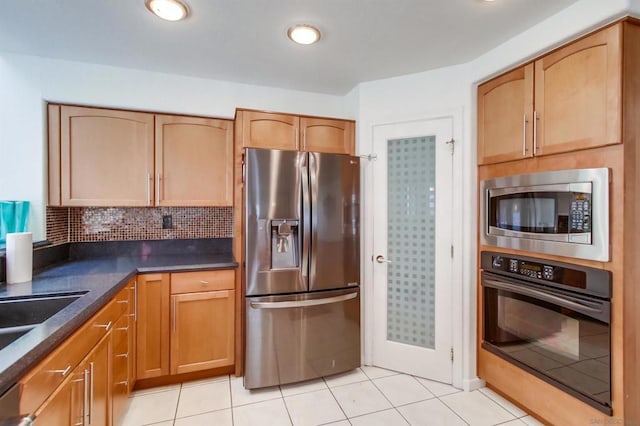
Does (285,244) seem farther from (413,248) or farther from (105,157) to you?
(105,157)

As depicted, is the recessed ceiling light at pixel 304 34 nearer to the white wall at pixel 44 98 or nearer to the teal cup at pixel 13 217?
the white wall at pixel 44 98

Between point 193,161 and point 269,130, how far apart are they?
27.2 inches

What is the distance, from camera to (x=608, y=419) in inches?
57.8

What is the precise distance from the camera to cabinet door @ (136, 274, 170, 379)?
210 cm

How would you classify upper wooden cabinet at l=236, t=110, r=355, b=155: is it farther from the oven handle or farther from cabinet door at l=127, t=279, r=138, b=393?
the oven handle

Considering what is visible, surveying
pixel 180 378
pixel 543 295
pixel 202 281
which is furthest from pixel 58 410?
pixel 543 295

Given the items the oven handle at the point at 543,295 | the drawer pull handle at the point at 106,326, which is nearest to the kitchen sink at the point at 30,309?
the drawer pull handle at the point at 106,326

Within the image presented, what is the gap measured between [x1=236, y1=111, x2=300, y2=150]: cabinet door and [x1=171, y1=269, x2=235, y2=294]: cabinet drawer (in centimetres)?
98

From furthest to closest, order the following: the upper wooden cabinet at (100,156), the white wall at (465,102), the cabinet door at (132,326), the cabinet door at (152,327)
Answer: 1. the upper wooden cabinet at (100,156)
2. the cabinet door at (152,327)
3. the cabinet door at (132,326)
4. the white wall at (465,102)

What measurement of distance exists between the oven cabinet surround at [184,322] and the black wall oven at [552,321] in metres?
1.85

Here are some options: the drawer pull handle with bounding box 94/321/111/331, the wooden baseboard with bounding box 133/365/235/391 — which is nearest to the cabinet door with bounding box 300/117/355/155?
the drawer pull handle with bounding box 94/321/111/331

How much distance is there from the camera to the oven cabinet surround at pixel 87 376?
0.96m

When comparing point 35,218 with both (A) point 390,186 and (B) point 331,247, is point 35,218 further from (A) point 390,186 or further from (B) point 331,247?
(A) point 390,186

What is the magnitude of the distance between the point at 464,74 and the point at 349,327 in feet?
6.72
